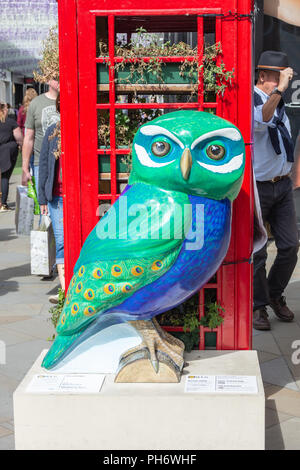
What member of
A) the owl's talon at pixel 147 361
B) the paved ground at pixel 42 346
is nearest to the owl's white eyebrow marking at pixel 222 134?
the owl's talon at pixel 147 361

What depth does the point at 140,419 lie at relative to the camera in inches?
120

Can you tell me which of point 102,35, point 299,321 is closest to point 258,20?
point 299,321

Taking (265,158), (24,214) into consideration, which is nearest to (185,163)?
(265,158)

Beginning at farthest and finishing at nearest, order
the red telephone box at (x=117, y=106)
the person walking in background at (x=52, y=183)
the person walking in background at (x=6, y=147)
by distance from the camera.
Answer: the person walking in background at (x=6, y=147)
the person walking in background at (x=52, y=183)
the red telephone box at (x=117, y=106)

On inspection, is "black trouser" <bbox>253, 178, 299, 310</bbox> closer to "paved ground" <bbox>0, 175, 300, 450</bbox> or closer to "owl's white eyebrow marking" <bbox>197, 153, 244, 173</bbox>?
"paved ground" <bbox>0, 175, 300, 450</bbox>

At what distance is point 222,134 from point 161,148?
0.26m

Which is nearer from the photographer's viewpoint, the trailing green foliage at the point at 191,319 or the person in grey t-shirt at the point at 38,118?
the trailing green foliage at the point at 191,319

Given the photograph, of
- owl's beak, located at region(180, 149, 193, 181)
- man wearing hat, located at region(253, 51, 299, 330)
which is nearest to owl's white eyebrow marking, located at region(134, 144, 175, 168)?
owl's beak, located at region(180, 149, 193, 181)

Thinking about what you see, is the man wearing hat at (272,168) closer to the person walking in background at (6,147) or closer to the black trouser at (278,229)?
the black trouser at (278,229)

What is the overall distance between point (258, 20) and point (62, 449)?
7.10 m

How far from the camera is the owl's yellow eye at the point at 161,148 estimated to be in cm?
288

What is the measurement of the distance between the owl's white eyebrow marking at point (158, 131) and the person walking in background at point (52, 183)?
2.78 metres

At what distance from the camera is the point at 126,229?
296cm
